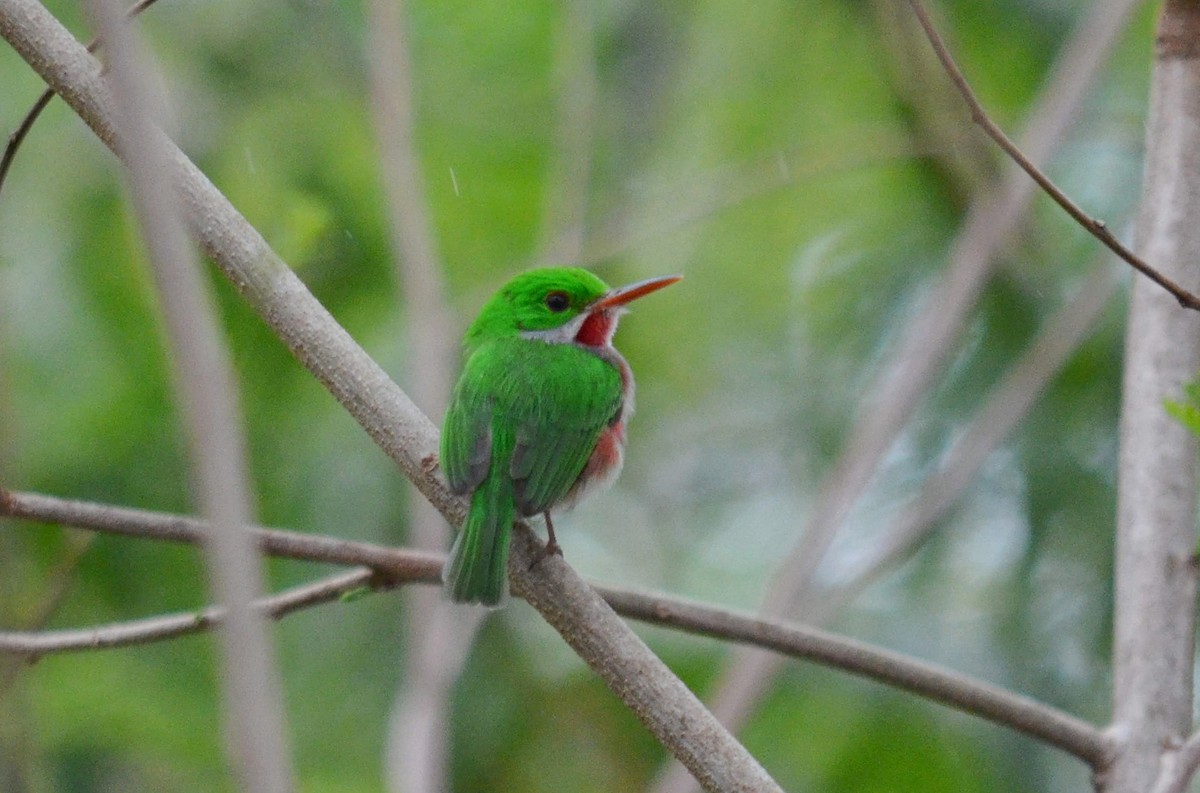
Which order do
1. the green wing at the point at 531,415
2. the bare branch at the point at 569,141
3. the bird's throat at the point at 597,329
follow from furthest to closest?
1. the bare branch at the point at 569,141
2. the bird's throat at the point at 597,329
3. the green wing at the point at 531,415

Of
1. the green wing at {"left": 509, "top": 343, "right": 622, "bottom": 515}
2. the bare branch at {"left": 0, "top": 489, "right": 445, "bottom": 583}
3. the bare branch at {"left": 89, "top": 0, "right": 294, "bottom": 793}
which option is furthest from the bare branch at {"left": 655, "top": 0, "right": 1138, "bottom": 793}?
the bare branch at {"left": 89, "top": 0, "right": 294, "bottom": 793}

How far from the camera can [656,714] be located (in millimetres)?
2121

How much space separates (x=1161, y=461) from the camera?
2748mm

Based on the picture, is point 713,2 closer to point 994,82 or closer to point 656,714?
point 994,82

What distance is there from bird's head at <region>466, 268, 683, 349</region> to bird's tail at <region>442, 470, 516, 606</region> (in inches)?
37.4

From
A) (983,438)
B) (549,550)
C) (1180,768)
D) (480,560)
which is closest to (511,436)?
(480,560)

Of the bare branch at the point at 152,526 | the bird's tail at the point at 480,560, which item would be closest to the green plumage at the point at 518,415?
the bird's tail at the point at 480,560

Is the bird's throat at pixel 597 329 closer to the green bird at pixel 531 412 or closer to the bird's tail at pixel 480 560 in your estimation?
the green bird at pixel 531 412

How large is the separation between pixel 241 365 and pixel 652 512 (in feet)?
8.37

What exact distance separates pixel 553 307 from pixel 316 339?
146 centimetres

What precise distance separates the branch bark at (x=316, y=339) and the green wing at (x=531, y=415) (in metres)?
0.40

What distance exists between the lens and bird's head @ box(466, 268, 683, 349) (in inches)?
146

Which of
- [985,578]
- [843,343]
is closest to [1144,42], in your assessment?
[843,343]

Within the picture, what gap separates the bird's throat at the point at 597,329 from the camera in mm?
3785
